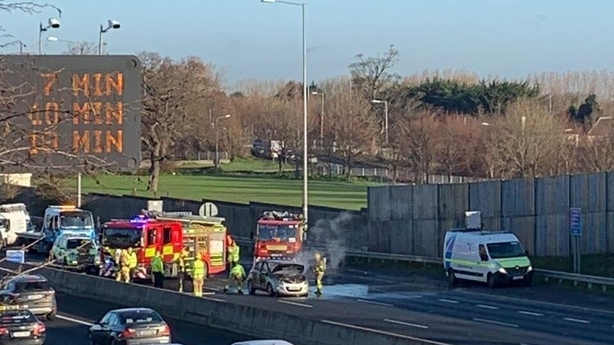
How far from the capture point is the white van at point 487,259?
43.6m

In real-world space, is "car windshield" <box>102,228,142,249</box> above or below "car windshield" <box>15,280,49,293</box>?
above

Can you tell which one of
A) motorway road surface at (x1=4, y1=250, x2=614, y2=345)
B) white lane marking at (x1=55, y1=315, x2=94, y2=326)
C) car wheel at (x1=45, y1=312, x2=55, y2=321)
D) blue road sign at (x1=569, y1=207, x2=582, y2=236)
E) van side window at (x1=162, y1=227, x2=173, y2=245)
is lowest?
white lane marking at (x1=55, y1=315, x2=94, y2=326)

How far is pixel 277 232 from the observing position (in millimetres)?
49406

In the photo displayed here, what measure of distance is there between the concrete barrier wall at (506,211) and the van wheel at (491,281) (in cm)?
497

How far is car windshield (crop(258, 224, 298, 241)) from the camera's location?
49312 millimetres

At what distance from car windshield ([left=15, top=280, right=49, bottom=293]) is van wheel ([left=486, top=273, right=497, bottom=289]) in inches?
654

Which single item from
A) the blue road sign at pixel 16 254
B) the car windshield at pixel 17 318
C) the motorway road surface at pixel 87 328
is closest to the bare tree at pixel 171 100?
the motorway road surface at pixel 87 328

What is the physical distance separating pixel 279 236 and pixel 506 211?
9.74 meters

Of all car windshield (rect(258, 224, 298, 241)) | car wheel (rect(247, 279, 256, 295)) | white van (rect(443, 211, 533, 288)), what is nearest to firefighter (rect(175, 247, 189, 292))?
car wheel (rect(247, 279, 256, 295))

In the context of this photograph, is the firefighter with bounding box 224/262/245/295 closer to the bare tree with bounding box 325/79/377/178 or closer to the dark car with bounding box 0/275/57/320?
the dark car with bounding box 0/275/57/320

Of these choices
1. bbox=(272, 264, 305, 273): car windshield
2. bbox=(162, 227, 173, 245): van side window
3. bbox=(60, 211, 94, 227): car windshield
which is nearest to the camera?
bbox=(272, 264, 305, 273): car windshield

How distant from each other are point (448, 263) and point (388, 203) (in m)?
10.8

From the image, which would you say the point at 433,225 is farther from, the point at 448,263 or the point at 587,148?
the point at 587,148

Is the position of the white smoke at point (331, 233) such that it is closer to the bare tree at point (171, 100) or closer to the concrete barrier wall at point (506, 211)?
the concrete barrier wall at point (506, 211)
